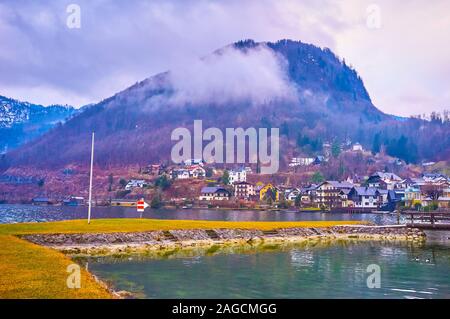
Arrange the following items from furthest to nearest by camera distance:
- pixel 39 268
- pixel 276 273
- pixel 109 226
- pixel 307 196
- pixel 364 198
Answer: pixel 307 196
pixel 364 198
pixel 109 226
pixel 276 273
pixel 39 268

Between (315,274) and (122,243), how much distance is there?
22.9 m

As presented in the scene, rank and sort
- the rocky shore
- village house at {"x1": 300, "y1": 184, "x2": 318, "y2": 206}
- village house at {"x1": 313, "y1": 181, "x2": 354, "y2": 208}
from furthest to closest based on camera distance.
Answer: village house at {"x1": 300, "y1": 184, "x2": 318, "y2": 206}, village house at {"x1": 313, "y1": 181, "x2": 354, "y2": 208}, the rocky shore

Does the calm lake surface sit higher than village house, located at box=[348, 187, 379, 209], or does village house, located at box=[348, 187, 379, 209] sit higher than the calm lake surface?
village house, located at box=[348, 187, 379, 209]

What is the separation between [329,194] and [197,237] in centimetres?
13912

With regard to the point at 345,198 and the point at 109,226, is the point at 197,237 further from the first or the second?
the point at 345,198

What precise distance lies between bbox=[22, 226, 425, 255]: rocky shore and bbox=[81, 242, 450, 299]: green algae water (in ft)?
12.5

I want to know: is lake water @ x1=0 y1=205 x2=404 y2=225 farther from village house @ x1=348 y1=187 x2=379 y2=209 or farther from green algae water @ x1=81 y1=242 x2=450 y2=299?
green algae water @ x1=81 y1=242 x2=450 y2=299

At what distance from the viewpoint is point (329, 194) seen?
187625 mm

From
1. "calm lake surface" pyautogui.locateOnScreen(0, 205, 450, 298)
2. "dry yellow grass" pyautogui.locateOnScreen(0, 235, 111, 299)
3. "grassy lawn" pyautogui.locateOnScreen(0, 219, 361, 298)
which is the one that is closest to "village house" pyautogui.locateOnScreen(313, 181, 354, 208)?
"calm lake surface" pyautogui.locateOnScreen(0, 205, 450, 298)

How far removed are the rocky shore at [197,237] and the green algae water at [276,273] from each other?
3.82 metres

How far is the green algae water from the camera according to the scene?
93.8 feet

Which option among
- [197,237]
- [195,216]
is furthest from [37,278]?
[195,216]

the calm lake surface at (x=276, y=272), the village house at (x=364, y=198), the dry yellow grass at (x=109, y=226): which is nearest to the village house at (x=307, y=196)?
the village house at (x=364, y=198)
